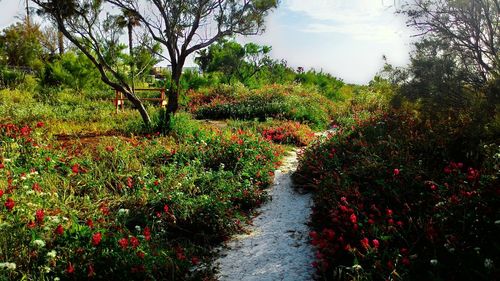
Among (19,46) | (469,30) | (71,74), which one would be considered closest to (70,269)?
(469,30)

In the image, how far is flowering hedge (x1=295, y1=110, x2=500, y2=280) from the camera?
3.18 metres

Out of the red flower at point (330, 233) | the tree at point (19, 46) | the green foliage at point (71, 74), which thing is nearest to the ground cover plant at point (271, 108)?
the green foliage at point (71, 74)

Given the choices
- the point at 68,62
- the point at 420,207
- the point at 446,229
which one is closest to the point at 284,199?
the point at 420,207

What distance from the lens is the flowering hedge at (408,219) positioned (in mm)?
3176

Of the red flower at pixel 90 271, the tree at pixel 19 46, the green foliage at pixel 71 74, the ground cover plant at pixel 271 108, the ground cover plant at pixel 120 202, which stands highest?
the tree at pixel 19 46

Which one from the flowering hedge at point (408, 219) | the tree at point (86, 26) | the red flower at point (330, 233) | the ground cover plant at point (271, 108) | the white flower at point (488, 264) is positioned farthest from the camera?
the ground cover plant at point (271, 108)

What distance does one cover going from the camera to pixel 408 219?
3.99 m

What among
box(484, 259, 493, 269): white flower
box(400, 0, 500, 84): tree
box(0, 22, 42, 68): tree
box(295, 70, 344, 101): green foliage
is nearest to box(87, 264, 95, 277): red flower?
box(484, 259, 493, 269): white flower

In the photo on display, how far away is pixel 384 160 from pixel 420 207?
1.46m

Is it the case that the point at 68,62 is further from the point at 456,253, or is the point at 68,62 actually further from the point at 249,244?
the point at 456,253

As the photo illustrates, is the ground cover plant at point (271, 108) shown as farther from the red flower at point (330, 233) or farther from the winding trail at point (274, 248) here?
the red flower at point (330, 233)

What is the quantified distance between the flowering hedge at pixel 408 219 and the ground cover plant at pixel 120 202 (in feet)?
4.19

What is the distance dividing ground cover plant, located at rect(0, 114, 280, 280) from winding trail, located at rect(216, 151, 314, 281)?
0.25m

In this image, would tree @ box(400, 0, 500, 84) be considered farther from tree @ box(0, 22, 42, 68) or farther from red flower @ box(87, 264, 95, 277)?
tree @ box(0, 22, 42, 68)
